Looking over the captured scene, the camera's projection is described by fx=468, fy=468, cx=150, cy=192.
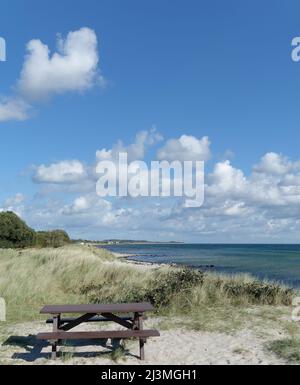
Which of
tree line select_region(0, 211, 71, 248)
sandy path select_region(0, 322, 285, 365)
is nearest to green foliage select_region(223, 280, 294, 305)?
sandy path select_region(0, 322, 285, 365)

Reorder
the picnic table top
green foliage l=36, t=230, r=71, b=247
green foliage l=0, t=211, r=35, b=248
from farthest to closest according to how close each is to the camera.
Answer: green foliage l=36, t=230, r=71, b=247 < green foliage l=0, t=211, r=35, b=248 < the picnic table top

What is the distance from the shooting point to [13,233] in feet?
143

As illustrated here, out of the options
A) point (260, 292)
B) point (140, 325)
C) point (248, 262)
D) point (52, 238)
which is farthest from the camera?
point (52, 238)

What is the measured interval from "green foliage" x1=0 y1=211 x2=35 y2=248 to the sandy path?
3593 centimetres

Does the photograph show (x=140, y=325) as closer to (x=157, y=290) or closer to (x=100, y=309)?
(x=100, y=309)

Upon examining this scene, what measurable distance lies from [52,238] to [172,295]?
42.9 metres

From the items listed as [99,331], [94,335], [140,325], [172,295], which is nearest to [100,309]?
[99,331]

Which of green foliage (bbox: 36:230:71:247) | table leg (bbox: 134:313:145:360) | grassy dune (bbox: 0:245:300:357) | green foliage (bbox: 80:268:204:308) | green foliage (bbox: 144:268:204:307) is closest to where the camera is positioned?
table leg (bbox: 134:313:145:360)

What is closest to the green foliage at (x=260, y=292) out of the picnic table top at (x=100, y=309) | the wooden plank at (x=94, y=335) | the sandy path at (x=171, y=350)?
the sandy path at (x=171, y=350)

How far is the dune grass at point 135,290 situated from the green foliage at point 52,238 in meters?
30.8

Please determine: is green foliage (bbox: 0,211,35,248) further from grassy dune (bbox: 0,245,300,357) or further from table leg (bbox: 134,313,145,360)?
table leg (bbox: 134,313,145,360)

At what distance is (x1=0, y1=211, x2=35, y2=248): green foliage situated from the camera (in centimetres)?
4291

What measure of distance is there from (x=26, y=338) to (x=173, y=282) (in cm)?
469

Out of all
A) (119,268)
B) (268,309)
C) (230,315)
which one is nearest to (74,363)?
(230,315)
